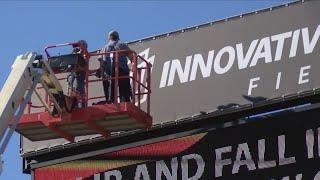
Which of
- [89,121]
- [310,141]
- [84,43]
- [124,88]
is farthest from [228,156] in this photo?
[84,43]

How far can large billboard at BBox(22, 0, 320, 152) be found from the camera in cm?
1667

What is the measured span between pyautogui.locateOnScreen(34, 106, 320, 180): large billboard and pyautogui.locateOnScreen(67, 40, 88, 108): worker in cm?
318

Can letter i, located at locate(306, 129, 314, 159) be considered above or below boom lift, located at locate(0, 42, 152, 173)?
below

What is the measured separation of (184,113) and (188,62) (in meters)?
1.15

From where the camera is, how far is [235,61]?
56.9ft

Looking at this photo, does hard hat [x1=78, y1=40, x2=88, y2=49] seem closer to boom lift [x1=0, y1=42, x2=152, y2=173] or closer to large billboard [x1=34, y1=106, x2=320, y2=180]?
boom lift [x1=0, y1=42, x2=152, y2=173]

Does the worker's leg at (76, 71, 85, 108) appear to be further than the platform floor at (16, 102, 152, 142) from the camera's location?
Yes

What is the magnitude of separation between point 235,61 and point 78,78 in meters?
3.99

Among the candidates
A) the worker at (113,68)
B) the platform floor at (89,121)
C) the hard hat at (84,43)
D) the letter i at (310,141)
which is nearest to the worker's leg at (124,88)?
the worker at (113,68)

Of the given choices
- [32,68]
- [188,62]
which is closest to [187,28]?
[188,62]

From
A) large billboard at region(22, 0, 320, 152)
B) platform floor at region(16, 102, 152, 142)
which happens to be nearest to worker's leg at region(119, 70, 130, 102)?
platform floor at region(16, 102, 152, 142)

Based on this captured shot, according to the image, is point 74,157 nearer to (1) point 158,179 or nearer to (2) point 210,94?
(1) point 158,179

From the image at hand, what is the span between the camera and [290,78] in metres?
16.6

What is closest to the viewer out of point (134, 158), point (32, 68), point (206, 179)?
point (32, 68)
